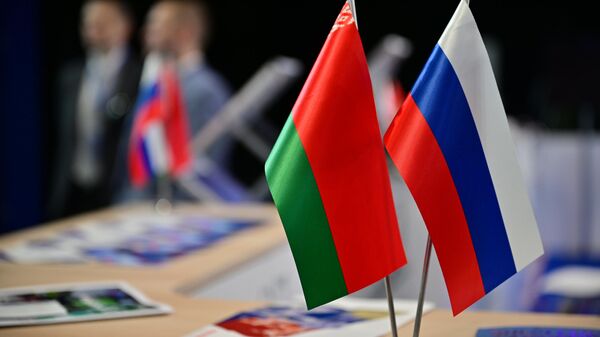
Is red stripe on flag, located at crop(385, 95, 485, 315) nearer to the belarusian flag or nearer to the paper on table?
the belarusian flag

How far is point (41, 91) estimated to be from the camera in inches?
263

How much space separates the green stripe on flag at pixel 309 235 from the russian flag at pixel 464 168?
0.40 ft

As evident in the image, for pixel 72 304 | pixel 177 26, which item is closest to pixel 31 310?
pixel 72 304

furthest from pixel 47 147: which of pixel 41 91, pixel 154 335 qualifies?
pixel 154 335

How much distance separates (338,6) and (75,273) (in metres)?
4.91

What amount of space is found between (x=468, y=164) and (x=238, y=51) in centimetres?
552

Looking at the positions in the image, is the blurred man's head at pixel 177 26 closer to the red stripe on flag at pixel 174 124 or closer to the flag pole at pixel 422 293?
the red stripe on flag at pixel 174 124

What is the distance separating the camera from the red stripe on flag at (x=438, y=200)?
1.15m

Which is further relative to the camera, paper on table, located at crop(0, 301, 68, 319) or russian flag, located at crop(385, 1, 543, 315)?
paper on table, located at crop(0, 301, 68, 319)

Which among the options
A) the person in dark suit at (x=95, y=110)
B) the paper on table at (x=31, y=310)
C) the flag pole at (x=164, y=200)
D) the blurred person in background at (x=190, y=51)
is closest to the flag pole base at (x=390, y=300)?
the paper on table at (x=31, y=310)

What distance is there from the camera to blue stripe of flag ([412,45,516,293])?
45.8 inches

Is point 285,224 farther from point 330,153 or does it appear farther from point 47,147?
point 47,147

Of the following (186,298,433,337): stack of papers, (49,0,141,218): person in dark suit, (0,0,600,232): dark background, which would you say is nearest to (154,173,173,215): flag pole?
(186,298,433,337): stack of papers

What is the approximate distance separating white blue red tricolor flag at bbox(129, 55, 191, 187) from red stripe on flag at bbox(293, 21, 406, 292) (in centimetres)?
204
